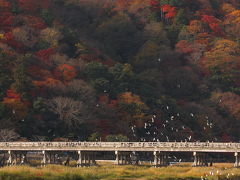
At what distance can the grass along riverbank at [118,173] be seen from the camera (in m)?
79.3

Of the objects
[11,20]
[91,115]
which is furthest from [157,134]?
[11,20]

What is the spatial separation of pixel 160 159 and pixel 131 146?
14.0 feet

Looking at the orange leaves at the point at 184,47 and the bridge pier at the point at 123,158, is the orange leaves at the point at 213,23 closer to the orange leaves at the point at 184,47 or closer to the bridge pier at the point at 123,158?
the orange leaves at the point at 184,47

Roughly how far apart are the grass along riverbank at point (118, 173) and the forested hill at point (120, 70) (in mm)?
25775

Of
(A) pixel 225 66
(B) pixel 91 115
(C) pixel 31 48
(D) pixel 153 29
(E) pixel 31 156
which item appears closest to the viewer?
(E) pixel 31 156

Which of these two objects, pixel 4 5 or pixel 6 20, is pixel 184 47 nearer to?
pixel 4 5

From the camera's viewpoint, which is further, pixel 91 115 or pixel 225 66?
pixel 225 66

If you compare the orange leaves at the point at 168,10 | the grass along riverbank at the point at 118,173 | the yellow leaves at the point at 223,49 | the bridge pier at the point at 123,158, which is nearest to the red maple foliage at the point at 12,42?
the yellow leaves at the point at 223,49

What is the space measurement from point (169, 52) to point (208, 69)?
11.8 meters

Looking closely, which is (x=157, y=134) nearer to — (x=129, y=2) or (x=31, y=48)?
(x=31, y=48)

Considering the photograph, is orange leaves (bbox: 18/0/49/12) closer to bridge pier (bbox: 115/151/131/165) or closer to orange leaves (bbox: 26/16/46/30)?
orange leaves (bbox: 26/16/46/30)

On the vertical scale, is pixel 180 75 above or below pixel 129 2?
below

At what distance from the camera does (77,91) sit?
128500 millimetres

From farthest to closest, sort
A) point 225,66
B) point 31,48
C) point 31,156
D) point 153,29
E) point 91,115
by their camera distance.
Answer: point 153,29 < point 225,66 < point 31,48 < point 91,115 < point 31,156
